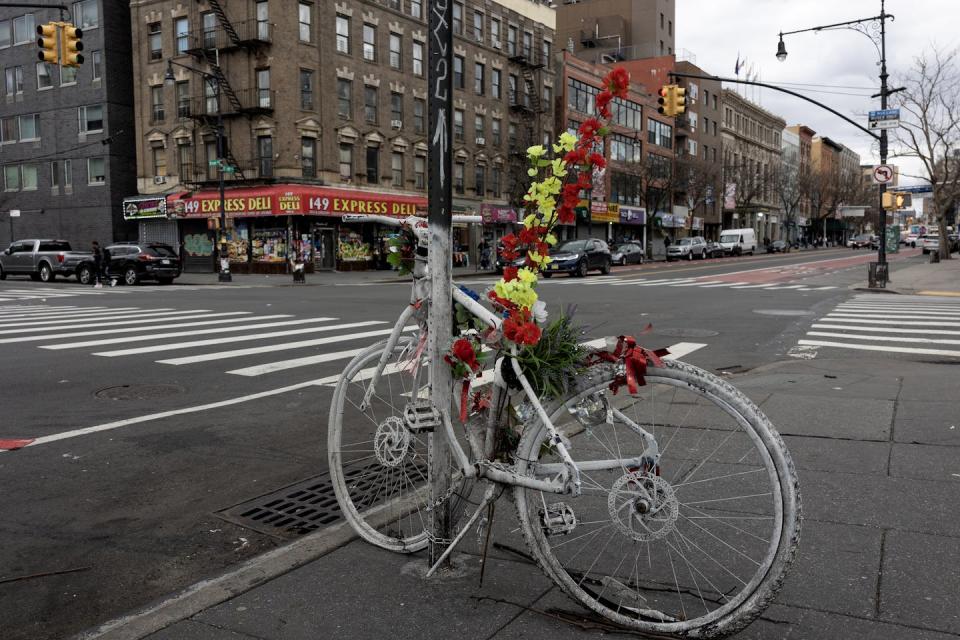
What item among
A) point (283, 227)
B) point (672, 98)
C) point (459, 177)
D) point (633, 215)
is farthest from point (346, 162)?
point (633, 215)

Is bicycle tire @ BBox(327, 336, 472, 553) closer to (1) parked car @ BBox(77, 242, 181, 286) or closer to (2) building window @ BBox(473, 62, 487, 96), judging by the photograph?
(1) parked car @ BBox(77, 242, 181, 286)

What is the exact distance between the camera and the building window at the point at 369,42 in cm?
4028

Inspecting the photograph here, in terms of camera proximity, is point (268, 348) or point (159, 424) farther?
point (268, 348)

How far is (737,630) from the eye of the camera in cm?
272

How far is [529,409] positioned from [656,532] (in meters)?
0.69

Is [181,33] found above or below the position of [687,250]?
above

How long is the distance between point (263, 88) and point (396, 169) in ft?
27.7

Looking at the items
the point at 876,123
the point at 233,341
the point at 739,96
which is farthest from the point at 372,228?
the point at 739,96

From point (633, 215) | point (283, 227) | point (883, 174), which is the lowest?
point (283, 227)

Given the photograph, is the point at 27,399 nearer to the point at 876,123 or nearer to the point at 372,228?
the point at 876,123

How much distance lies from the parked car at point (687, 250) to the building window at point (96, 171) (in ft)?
128

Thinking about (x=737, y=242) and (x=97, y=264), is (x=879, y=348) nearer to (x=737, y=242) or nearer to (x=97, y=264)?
(x=97, y=264)

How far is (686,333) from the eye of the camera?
12977 mm

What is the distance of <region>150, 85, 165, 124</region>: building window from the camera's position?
4109 cm
